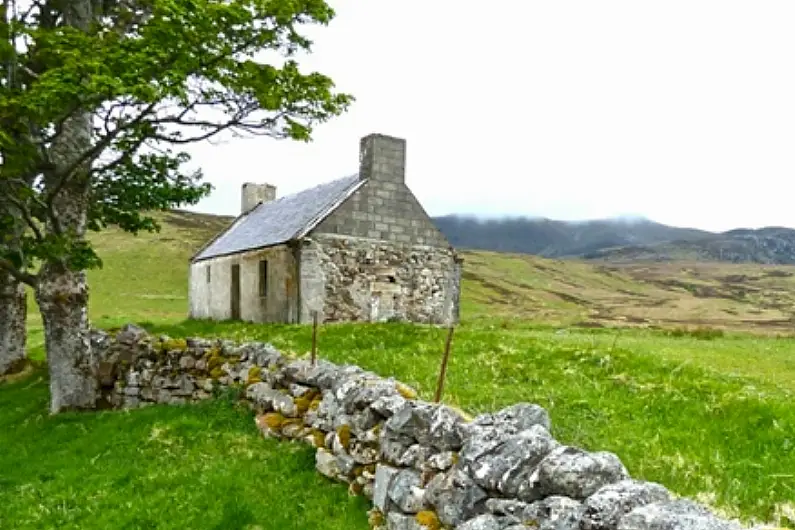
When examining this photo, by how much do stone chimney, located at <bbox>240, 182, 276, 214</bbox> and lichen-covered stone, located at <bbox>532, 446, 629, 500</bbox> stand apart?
41.3m

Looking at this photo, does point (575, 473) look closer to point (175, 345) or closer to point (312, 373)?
point (312, 373)

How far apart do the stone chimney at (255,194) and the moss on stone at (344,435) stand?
3694 cm

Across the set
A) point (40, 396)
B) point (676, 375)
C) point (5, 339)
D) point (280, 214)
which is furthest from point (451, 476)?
point (280, 214)

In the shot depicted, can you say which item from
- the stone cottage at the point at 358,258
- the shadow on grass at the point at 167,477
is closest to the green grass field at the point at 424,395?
the shadow on grass at the point at 167,477

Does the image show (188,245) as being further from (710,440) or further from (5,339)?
(710,440)

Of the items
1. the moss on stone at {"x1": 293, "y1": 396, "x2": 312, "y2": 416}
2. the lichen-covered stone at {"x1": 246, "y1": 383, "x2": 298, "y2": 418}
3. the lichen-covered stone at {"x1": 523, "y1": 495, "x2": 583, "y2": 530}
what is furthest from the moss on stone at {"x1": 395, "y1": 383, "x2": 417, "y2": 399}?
the lichen-covered stone at {"x1": 523, "y1": 495, "x2": 583, "y2": 530}

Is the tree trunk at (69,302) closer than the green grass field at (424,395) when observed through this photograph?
No

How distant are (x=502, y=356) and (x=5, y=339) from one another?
55.3ft

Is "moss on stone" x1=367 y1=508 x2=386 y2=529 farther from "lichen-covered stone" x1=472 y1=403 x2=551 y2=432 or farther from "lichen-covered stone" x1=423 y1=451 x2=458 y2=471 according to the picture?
"lichen-covered stone" x1=472 y1=403 x2=551 y2=432

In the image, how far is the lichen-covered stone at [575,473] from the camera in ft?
17.5

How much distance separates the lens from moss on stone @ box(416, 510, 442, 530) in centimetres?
693

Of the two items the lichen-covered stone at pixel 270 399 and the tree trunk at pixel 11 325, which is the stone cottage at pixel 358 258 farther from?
the lichen-covered stone at pixel 270 399

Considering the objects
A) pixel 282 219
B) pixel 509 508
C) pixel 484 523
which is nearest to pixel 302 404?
pixel 484 523

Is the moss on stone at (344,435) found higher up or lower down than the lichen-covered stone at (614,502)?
lower down
